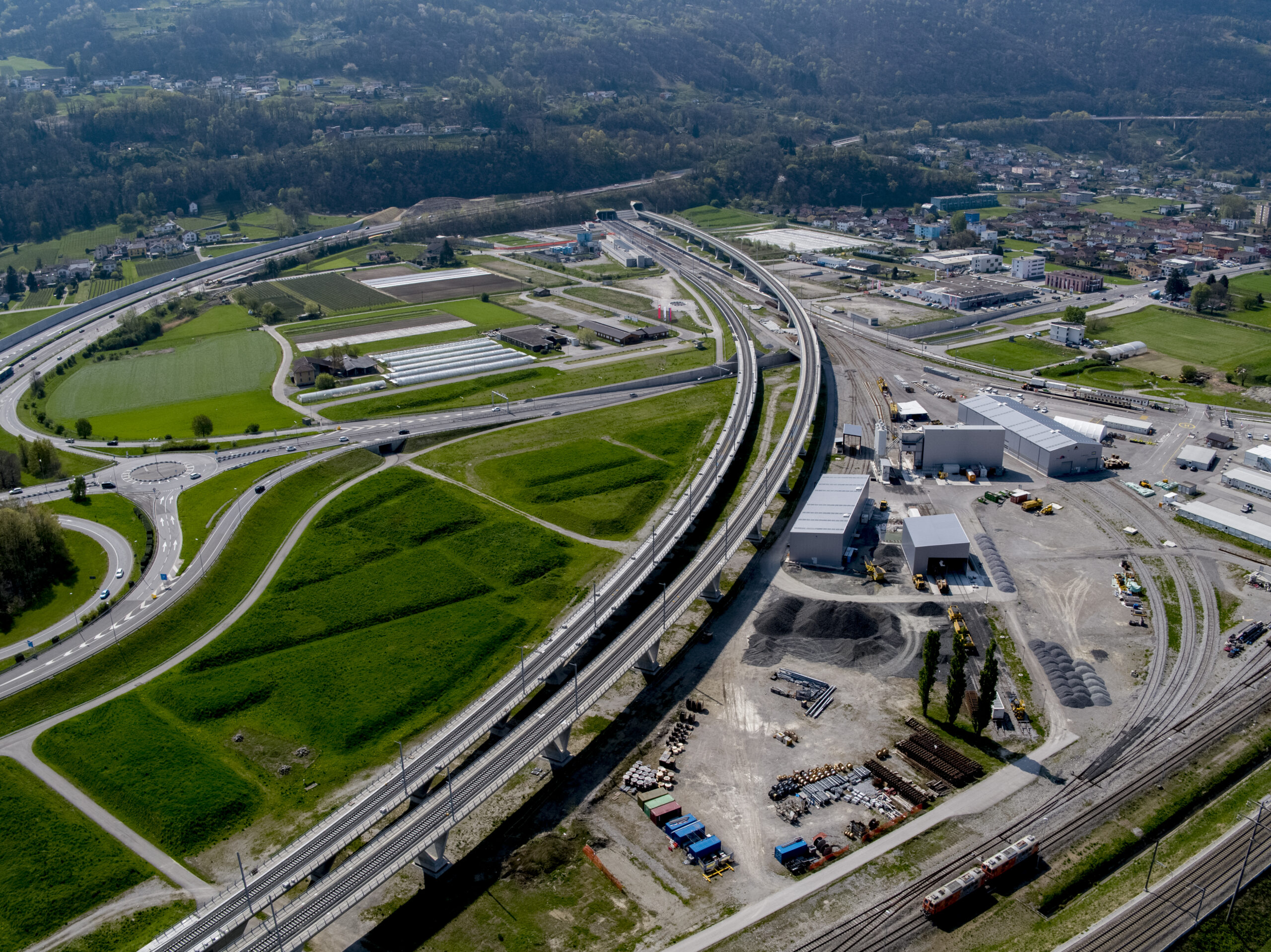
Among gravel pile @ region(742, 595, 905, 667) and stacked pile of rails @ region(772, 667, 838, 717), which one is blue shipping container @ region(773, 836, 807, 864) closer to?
stacked pile of rails @ region(772, 667, 838, 717)

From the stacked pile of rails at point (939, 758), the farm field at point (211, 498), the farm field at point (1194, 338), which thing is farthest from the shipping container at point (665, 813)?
the farm field at point (1194, 338)

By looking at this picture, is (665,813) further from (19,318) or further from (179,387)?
(19,318)

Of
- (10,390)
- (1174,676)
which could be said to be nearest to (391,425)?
(10,390)

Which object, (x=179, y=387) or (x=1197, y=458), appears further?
(x=179, y=387)

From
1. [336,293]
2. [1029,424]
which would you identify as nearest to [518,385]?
[1029,424]

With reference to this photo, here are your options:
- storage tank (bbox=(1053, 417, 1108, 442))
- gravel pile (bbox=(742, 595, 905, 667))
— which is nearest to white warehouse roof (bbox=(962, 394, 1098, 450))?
storage tank (bbox=(1053, 417, 1108, 442))
